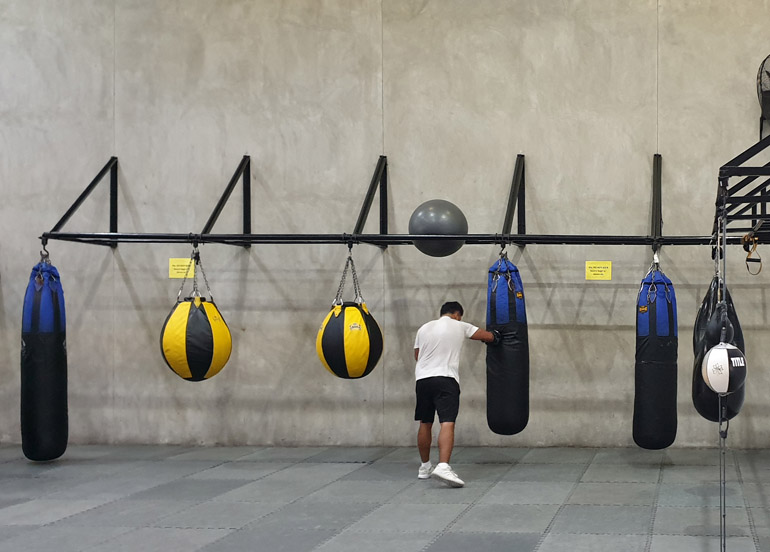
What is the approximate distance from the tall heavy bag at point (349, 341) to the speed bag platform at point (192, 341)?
79cm

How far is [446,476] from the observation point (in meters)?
5.98

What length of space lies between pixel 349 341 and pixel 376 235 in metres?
0.93

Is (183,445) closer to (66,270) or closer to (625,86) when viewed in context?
(66,270)

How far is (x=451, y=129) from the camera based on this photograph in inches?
308

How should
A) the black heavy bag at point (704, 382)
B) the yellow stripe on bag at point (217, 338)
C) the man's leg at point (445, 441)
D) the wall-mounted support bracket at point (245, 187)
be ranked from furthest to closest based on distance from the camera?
the wall-mounted support bracket at point (245, 187) < the yellow stripe on bag at point (217, 338) < the man's leg at point (445, 441) < the black heavy bag at point (704, 382)

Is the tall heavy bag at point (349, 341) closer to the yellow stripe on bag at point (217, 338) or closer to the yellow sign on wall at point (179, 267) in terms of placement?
the yellow stripe on bag at point (217, 338)

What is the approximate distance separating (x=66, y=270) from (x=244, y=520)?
160 inches

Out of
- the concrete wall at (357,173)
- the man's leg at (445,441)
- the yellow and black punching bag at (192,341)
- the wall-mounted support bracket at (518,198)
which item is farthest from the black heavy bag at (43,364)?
the wall-mounted support bracket at (518,198)

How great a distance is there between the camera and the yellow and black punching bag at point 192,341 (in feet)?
21.0

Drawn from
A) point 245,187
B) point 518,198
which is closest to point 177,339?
point 245,187

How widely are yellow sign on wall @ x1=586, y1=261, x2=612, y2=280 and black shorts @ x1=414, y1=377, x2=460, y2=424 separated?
190 centimetres

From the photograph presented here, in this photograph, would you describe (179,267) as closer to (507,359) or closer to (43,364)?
(43,364)

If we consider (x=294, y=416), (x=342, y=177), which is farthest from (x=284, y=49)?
(x=294, y=416)

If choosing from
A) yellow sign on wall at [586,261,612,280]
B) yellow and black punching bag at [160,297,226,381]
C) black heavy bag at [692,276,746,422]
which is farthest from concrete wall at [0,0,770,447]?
black heavy bag at [692,276,746,422]
